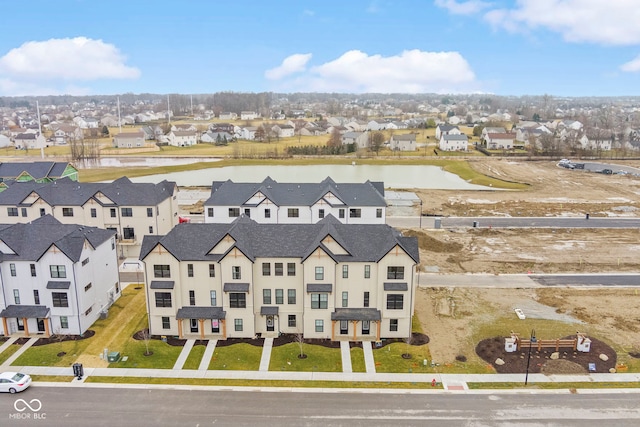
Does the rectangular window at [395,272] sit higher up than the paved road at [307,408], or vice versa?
the rectangular window at [395,272]

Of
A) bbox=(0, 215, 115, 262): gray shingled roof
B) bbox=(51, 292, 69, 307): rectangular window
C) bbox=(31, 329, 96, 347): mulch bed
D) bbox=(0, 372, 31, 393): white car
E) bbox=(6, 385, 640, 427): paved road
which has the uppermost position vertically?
bbox=(0, 215, 115, 262): gray shingled roof

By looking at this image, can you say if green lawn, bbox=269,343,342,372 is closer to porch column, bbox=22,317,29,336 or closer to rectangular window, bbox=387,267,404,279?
rectangular window, bbox=387,267,404,279

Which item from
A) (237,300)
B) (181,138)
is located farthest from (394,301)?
(181,138)

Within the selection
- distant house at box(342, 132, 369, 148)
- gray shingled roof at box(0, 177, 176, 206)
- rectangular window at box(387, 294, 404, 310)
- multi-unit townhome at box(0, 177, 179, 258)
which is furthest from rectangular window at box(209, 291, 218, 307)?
distant house at box(342, 132, 369, 148)

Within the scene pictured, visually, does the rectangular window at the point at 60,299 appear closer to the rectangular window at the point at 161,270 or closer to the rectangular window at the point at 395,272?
the rectangular window at the point at 161,270

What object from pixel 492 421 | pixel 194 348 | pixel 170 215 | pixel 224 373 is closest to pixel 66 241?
pixel 194 348

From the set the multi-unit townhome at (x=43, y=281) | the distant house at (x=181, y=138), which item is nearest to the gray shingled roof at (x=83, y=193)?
the multi-unit townhome at (x=43, y=281)

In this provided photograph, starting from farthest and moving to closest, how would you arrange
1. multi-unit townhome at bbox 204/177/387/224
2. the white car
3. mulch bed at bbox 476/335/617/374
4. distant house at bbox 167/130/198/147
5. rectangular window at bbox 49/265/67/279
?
1. distant house at bbox 167/130/198/147
2. multi-unit townhome at bbox 204/177/387/224
3. rectangular window at bbox 49/265/67/279
4. mulch bed at bbox 476/335/617/374
5. the white car
